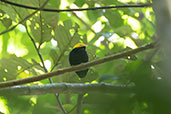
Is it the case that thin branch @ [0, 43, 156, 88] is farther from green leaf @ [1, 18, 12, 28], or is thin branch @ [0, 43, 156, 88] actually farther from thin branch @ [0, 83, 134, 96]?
green leaf @ [1, 18, 12, 28]

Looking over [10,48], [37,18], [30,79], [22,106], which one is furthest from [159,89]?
[10,48]

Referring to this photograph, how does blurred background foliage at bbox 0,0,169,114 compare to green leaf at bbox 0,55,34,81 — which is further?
green leaf at bbox 0,55,34,81

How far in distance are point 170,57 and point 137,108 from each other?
182mm

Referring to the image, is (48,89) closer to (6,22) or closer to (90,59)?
(90,59)

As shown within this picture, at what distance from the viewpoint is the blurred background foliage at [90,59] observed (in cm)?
57

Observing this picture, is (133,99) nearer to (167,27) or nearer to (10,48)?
(167,27)

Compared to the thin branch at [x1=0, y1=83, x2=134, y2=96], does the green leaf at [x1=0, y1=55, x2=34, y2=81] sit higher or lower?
higher

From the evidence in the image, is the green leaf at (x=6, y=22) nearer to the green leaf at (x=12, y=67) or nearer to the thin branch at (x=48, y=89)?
the green leaf at (x=12, y=67)

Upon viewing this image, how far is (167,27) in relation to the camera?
52cm

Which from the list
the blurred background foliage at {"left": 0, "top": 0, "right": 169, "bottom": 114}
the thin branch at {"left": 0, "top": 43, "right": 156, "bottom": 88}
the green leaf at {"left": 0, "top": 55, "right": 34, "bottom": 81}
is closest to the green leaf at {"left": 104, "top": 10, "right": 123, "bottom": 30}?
the blurred background foliage at {"left": 0, "top": 0, "right": 169, "bottom": 114}

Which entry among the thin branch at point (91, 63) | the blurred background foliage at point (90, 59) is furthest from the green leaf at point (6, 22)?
the thin branch at point (91, 63)

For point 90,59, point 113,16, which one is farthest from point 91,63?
point 113,16

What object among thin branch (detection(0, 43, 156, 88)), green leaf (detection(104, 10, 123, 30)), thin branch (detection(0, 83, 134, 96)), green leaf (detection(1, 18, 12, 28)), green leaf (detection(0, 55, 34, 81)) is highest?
green leaf (detection(1, 18, 12, 28))

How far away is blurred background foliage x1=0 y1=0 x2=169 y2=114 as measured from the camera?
0.57 m
